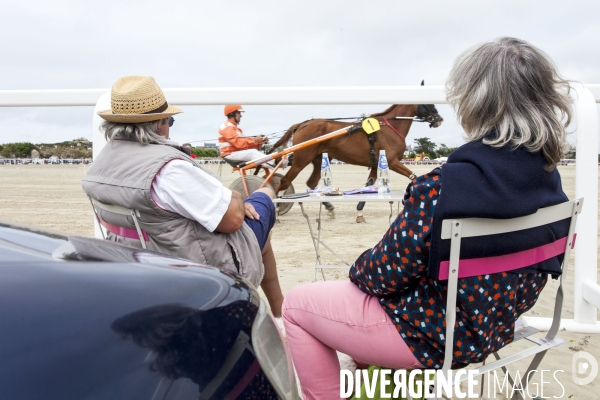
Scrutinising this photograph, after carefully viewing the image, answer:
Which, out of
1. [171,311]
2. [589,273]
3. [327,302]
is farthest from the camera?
[589,273]

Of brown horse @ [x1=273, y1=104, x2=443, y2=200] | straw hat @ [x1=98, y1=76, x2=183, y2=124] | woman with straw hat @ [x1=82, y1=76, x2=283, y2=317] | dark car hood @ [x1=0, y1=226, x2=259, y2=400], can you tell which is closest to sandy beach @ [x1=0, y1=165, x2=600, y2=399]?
woman with straw hat @ [x1=82, y1=76, x2=283, y2=317]

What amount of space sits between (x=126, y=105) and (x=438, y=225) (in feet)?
4.32

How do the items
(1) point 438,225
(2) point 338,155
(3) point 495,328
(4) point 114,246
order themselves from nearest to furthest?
(4) point 114,246, (1) point 438,225, (3) point 495,328, (2) point 338,155

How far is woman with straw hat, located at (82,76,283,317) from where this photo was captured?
1944mm

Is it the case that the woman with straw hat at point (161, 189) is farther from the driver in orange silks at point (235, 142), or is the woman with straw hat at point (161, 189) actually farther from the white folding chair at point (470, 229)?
the driver in orange silks at point (235, 142)

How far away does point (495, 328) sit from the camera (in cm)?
155

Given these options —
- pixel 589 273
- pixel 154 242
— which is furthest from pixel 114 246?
pixel 589 273

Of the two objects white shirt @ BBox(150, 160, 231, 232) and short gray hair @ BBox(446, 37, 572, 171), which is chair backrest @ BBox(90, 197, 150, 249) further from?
short gray hair @ BBox(446, 37, 572, 171)

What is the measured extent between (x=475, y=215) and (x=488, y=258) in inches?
6.1

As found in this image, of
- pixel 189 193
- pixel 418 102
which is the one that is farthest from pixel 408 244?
pixel 418 102

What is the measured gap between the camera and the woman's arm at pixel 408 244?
1424 millimetres

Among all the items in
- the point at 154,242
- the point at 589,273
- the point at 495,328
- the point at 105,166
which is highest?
the point at 105,166

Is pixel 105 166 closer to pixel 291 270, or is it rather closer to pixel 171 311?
pixel 171 311

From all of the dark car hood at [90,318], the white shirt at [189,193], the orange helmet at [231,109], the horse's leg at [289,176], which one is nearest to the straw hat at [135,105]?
the white shirt at [189,193]
